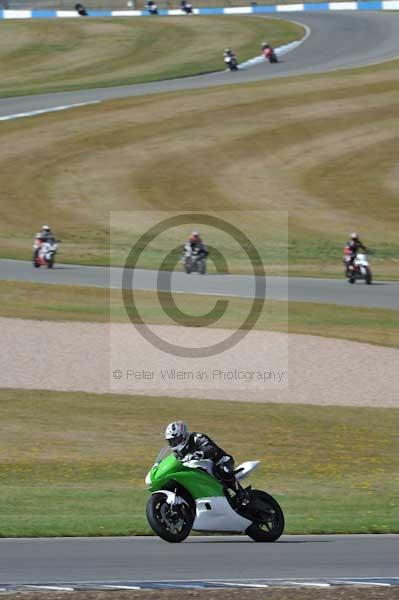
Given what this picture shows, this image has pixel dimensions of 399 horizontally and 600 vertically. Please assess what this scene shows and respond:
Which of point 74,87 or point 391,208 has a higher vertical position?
point 74,87

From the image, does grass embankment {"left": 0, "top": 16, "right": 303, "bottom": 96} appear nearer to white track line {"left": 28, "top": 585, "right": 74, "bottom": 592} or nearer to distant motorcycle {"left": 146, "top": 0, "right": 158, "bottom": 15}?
distant motorcycle {"left": 146, "top": 0, "right": 158, "bottom": 15}

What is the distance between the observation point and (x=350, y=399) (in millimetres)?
23016

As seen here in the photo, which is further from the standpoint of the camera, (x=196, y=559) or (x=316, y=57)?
(x=316, y=57)

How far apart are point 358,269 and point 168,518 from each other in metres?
25.5

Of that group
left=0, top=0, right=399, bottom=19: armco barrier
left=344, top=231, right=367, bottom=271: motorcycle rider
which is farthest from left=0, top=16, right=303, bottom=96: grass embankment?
left=344, top=231, right=367, bottom=271: motorcycle rider

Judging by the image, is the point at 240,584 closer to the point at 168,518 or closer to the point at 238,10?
the point at 168,518

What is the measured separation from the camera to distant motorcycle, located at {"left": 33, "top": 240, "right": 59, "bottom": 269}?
1580 inches

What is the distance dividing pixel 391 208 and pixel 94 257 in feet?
46.4

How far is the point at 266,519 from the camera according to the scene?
523 inches

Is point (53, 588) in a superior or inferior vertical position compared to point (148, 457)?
inferior

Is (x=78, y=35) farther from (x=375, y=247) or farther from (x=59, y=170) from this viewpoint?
(x=375, y=247)

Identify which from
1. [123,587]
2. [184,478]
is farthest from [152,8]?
[123,587]

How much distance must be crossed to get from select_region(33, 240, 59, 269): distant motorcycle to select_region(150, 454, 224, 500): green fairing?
2776cm

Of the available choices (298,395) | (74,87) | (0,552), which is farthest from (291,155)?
(0,552)
